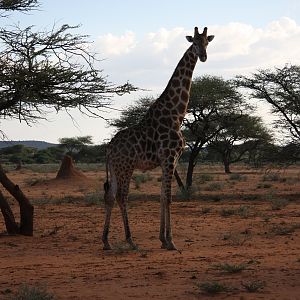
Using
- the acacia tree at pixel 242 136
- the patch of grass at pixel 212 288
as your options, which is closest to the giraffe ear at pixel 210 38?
the patch of grass at pixel 212 288

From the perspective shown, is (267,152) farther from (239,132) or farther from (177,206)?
(239,132)

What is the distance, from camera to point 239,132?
40469 mm

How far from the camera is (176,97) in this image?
11312 millimetres

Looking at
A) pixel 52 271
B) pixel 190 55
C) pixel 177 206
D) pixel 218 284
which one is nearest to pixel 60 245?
pixel 52 271

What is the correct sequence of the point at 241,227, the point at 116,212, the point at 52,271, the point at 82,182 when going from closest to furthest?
the point at 52,271 → the point at 241,227 → the point at 116,212 → the point at 82,182

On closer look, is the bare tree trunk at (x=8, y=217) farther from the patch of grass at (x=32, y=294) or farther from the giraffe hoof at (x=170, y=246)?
the patch of grass at (x=32, y=294)

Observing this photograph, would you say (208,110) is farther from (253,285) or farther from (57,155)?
(57,155)

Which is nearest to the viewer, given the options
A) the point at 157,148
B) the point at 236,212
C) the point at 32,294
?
the point at 32,294

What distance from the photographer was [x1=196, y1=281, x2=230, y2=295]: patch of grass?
678cm

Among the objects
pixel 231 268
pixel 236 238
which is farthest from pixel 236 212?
pixel 231 268

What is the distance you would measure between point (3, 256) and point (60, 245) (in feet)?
4.75

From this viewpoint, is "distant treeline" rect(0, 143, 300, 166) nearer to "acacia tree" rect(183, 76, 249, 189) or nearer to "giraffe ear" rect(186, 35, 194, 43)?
"acacia tree" rect(183, 76, 249, 189)

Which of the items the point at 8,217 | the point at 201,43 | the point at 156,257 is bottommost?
the point at 156,257

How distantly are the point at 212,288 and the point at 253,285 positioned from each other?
0.48 meters
